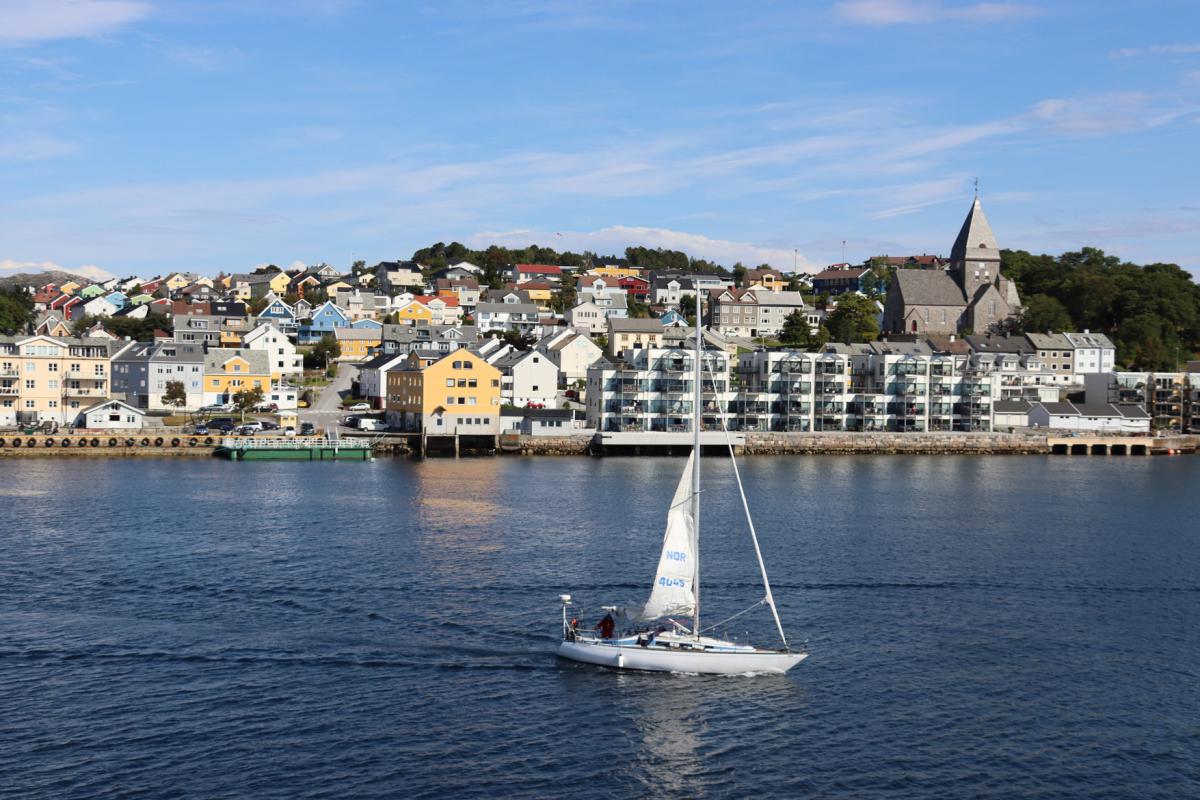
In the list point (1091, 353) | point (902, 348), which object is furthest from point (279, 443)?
point (1091, 353)

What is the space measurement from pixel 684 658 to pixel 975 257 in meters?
111

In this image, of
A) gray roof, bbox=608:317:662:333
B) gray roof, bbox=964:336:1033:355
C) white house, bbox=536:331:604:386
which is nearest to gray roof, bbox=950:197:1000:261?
gray roof, bbox=964:336:1033:355

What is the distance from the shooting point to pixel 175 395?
83.6 metres

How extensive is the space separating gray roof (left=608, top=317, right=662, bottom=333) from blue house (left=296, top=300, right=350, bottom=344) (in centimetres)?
2616

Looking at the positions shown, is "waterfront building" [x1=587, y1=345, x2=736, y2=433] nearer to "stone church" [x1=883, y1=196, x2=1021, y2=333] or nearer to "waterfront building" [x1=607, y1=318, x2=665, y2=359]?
"waterfront building" [x1=607, y1=318, x2=665, y2=359]

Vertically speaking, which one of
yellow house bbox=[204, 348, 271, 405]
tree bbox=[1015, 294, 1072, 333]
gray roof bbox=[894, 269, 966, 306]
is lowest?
yellow house bbox=[204, 348, 271, 405]

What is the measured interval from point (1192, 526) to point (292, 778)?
42.7 meters

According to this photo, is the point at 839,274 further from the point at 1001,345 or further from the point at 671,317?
the point at 1001,345

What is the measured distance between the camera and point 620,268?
177000 millimetres

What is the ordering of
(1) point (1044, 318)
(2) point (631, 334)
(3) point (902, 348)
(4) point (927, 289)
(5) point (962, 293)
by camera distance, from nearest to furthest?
(3) point (902, 348) → (2) point (631, 334) → (1) point (1044, 318) → (4) point (927, 289) → (5) point (962, 293)

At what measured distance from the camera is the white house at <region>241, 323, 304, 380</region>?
9631 cm

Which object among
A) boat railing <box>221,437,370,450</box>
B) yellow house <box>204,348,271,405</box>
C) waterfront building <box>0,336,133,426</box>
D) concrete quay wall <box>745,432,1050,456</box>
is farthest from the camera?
yellow house <box>204,348,271,405</box>

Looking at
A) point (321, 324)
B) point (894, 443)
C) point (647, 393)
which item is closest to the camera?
point (647, 393)

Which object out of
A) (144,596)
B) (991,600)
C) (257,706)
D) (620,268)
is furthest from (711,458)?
(620,268)
